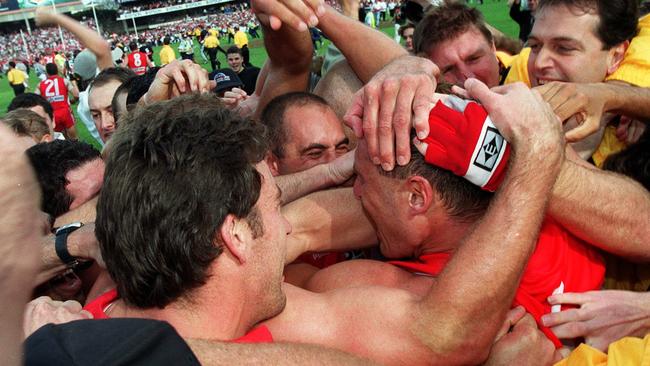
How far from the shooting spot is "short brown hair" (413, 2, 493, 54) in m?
3.74

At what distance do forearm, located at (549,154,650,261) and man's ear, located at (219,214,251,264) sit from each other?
110 centimetres

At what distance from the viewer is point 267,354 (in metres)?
1.50

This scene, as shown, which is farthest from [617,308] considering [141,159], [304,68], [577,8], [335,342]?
[304,68]

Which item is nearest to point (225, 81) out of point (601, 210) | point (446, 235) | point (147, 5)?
point (446, 235)

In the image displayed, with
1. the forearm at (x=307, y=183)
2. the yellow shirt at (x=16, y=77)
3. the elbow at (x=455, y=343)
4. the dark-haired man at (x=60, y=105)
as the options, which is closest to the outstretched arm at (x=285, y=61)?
the forearm at (x=307, y=183)

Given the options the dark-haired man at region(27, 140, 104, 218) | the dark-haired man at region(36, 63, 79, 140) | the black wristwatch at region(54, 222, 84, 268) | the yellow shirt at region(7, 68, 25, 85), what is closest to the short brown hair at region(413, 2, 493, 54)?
the dark-haired man at region(27, 140, 104, 218)

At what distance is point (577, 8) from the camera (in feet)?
9.13

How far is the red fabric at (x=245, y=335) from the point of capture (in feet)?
5.88

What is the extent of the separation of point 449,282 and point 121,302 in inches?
42.1

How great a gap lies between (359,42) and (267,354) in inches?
83.4

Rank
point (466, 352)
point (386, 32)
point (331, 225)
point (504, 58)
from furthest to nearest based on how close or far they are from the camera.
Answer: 1. point (386, 32)
2. point (504, 58)
3. point (331, 225)
4. point (466, 352)

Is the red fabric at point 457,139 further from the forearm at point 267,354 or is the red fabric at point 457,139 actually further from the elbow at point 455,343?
the forearm at point 267,354

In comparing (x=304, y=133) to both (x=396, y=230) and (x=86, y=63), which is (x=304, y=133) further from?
(x=86, y=63)

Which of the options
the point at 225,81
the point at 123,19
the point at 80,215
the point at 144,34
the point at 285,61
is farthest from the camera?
the point at 123,19
